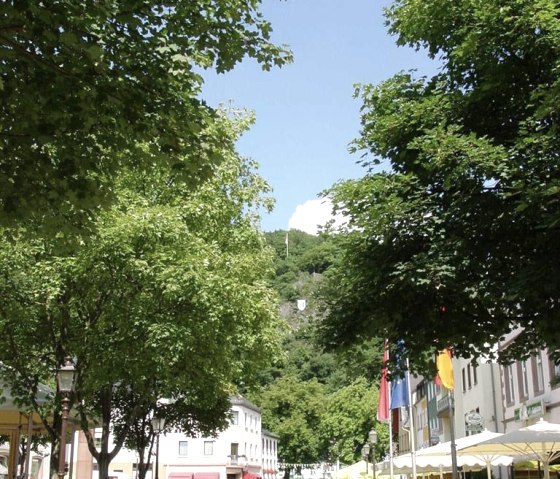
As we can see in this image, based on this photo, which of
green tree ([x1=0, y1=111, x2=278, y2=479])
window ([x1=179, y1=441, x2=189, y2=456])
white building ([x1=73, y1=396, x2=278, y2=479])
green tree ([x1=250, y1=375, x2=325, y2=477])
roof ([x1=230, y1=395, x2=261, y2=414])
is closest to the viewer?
green tree ([x1=0, y1=111, x2=278, y2=479])

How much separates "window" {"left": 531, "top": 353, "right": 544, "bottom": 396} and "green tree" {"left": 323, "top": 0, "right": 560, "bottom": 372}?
43.7ft

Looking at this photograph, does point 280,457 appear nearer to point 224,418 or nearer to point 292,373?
point 292,373

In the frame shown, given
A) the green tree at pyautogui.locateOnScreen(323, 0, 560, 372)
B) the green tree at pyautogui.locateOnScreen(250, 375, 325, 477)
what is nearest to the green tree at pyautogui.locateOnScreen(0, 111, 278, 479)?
the green tree at pyautogui.locateOnScreen(323, 0, 560, 372)

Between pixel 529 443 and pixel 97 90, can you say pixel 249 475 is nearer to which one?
pixel 529 443

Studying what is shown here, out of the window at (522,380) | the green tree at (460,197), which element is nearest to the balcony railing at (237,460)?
the window at (522,380)

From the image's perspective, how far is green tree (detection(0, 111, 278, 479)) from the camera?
57.5ft

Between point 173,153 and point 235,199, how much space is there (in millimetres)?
14292

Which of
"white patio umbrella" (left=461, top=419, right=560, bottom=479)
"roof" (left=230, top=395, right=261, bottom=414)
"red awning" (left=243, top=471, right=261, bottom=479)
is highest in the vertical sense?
"roof" (left=230, top=395, right=261, bottom=414)

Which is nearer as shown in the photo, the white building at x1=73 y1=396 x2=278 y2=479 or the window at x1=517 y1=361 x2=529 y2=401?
the window at x1=517 y1=361 x2=529 y2=401

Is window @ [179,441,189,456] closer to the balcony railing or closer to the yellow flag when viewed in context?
the balcony railing

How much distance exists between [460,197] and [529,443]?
330 inches

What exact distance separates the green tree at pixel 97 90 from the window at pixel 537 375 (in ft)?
65.7

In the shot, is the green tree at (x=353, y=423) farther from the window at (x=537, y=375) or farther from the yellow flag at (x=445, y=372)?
the yellow flag at (x=445, y=372)

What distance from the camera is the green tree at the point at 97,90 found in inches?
298
